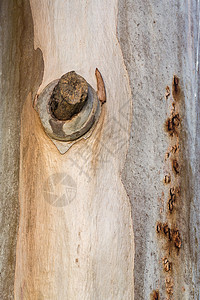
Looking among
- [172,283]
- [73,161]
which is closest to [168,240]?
[172,283]

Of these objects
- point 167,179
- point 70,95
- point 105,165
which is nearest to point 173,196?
point 167,179

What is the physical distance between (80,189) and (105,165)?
5 cm

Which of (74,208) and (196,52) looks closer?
(74,208)

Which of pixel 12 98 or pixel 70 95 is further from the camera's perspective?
pixel 12 98

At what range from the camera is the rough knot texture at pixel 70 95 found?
610 millimetres

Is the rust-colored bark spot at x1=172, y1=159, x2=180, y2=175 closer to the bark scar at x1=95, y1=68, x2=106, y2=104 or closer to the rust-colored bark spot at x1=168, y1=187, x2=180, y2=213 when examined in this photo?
the rust-colored bark spot at x1=168, y1=187, x2=180, y2=213

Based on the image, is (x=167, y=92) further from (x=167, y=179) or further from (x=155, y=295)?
(x=155, y=295)

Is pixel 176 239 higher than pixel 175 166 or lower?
lower

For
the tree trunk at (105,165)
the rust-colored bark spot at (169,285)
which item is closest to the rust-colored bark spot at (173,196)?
the tree trunk at (105,165)

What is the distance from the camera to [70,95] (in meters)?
0.61

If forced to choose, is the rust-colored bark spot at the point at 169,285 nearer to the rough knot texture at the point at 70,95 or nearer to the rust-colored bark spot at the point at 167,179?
the rust-colored bark spot at the point at 167,179

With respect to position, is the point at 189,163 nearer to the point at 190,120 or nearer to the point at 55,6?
the point at 190,120

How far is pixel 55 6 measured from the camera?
717mm

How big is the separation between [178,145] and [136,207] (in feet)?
0.47
